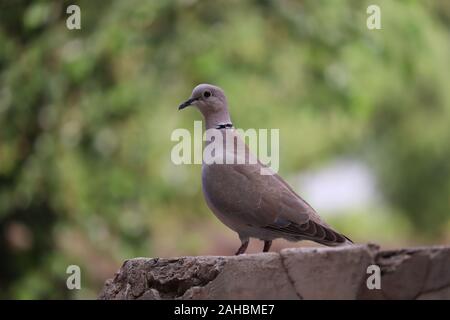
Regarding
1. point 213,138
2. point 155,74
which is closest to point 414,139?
point 155,74

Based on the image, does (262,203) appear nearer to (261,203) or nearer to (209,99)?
(261,203)

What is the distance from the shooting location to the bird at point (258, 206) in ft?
11.4

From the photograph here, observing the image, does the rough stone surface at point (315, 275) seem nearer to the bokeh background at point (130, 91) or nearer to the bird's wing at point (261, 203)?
the bird's wing at point (261, 203)

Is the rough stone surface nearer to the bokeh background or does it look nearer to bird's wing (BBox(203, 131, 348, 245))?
bird's wing (BBox(203, 131, 348, 245))

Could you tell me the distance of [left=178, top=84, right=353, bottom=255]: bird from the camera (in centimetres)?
347

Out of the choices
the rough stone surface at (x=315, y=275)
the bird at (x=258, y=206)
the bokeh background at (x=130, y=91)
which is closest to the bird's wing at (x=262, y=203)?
the bird at (x=258, y=206)

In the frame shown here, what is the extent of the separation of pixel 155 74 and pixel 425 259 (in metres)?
4.70

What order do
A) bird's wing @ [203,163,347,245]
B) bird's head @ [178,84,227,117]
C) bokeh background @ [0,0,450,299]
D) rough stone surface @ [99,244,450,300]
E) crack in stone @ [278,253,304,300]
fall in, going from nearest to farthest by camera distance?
rough stone surface @ [99,244,450,300]
crack in stone @ [278,253,304,300]
bird's wing @ [203,163,347,245]
bird's head @ [178,84,227,117]
bokeh background @ [0,0,450,299]

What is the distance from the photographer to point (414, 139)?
14.0 meters

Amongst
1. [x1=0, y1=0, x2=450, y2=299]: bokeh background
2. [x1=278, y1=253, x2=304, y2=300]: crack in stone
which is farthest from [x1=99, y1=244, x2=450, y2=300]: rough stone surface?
[x1=0, y1=0, x2=450, y2=299]: bokeh background

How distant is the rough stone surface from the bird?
1.10 feet

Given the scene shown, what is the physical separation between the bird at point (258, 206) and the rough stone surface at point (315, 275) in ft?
1.10

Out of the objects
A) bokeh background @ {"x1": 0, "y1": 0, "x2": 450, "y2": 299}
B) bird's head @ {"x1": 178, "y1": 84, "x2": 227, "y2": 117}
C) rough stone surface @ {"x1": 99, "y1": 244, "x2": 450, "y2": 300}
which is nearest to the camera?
rough stone surface @ {"x1": 99, "y1": 244, "x2": 450, "y2": 300}

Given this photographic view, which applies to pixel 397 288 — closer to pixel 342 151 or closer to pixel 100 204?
pixel 100 204
